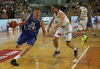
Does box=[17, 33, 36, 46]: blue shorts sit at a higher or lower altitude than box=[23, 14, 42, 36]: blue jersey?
lower

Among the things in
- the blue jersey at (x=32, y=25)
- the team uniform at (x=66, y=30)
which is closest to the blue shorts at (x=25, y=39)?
the blue jersey at (x=32, y=25)

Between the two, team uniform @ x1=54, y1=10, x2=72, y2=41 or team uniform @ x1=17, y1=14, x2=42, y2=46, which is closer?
team uniform @ x1=17, y1=14, x2=42, y2=46

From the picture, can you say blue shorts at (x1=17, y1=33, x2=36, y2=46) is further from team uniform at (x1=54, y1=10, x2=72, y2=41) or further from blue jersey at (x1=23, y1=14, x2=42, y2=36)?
team uniform at (x1=54, y1=10, x2=72, y2=41)

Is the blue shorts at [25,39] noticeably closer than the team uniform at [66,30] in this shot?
Yes

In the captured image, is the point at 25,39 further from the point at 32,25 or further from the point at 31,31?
the point at 32,25

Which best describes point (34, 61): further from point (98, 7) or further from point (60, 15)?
point (98, 7)

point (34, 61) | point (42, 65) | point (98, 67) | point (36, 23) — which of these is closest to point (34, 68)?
point (42, 65)

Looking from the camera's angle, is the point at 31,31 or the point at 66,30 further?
the point at 66,30

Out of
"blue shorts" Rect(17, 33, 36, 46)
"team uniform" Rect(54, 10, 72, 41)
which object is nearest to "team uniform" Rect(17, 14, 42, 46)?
"blue shorts" Rect(17, 33, 36, 46)

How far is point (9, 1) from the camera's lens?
2284cm

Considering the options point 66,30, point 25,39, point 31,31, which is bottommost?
point 25,39

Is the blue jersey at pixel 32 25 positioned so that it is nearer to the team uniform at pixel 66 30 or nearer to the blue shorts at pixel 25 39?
the blue shorts at pixel 25 39

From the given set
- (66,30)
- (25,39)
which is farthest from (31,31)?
(66,30)

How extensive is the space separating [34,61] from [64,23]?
5.25 ft
